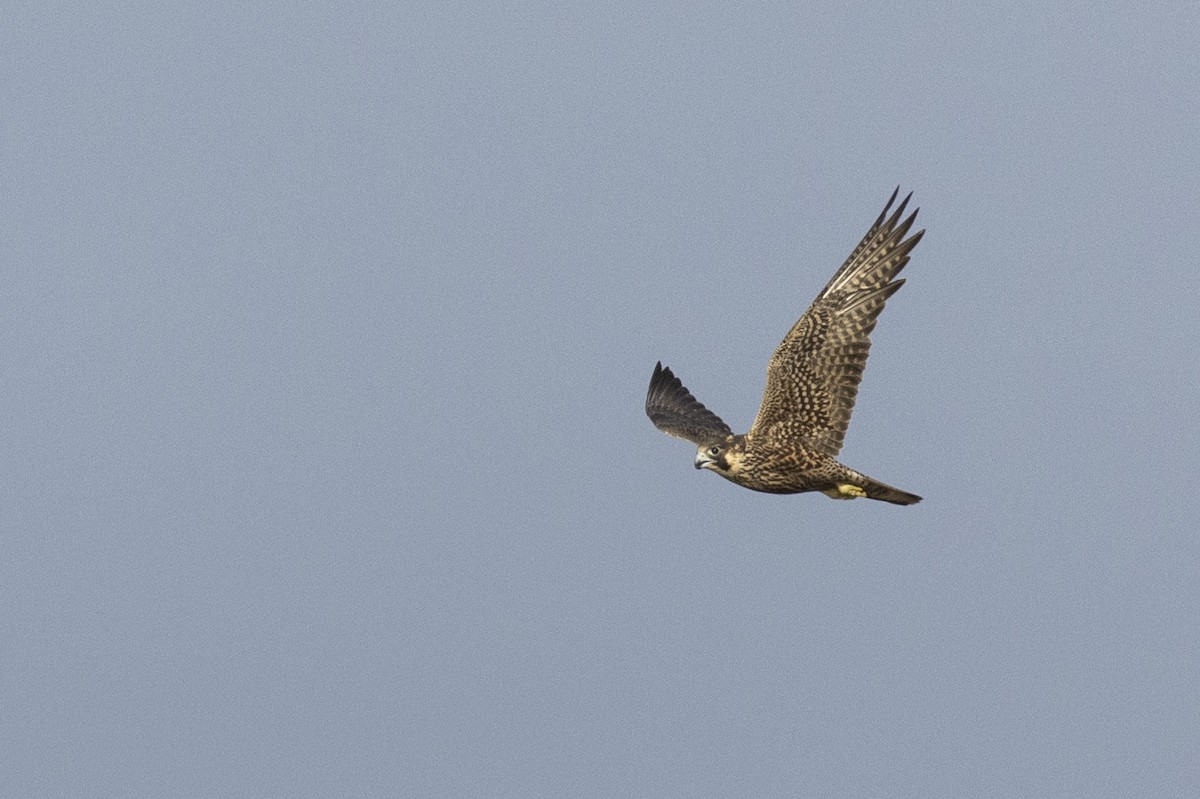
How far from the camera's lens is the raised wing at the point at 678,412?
2302 centimetres

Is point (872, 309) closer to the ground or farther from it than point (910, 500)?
farther from it

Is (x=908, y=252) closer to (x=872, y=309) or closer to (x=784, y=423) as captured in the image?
(x=872, y=309)

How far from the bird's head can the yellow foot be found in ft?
3.65

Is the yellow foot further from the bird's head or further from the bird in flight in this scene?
the bird's head

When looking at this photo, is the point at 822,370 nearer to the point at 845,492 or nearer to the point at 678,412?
the point at 845,492

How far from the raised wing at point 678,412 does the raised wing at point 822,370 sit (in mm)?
3349

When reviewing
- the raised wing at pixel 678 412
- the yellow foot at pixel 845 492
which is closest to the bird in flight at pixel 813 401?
the yellow foot at pixel 845 492

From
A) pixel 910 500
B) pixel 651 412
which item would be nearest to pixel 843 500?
pixel 910 500

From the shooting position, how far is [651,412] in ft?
79.5

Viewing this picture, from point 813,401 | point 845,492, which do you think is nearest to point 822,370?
point 813,401

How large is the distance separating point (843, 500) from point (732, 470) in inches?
56.2

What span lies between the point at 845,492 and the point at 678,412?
535cm

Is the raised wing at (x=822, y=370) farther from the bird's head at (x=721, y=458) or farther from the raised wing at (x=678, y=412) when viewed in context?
the raised wing at (x=678, y=412)

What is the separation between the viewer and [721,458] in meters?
19.0
